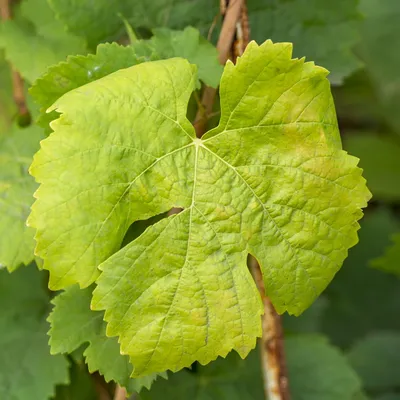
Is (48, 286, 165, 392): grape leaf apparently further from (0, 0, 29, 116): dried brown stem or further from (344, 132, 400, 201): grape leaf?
(344, 132, 400, 201): grape leaf

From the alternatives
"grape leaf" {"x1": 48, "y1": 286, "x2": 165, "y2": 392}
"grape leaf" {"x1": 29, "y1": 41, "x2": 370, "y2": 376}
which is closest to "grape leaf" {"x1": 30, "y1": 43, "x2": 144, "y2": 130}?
"grape leaf" {"x1": 29, "y1": 41, "x2": 370, "y2": 376}

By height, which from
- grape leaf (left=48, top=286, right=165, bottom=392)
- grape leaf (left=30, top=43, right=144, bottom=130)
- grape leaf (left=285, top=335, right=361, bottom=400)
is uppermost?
grape leaf (left=30, top=43, right=144, bottom=130)

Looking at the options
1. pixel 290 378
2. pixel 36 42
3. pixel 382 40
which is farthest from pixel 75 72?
pixel 382 40

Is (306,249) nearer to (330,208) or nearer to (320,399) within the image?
(330,208)

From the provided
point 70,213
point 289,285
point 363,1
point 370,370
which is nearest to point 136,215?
point 70,213

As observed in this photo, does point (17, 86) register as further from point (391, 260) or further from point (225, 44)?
point (391, 260)

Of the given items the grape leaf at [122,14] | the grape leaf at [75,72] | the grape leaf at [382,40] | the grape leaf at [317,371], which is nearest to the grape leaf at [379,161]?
the grape leaf at [382,40]
